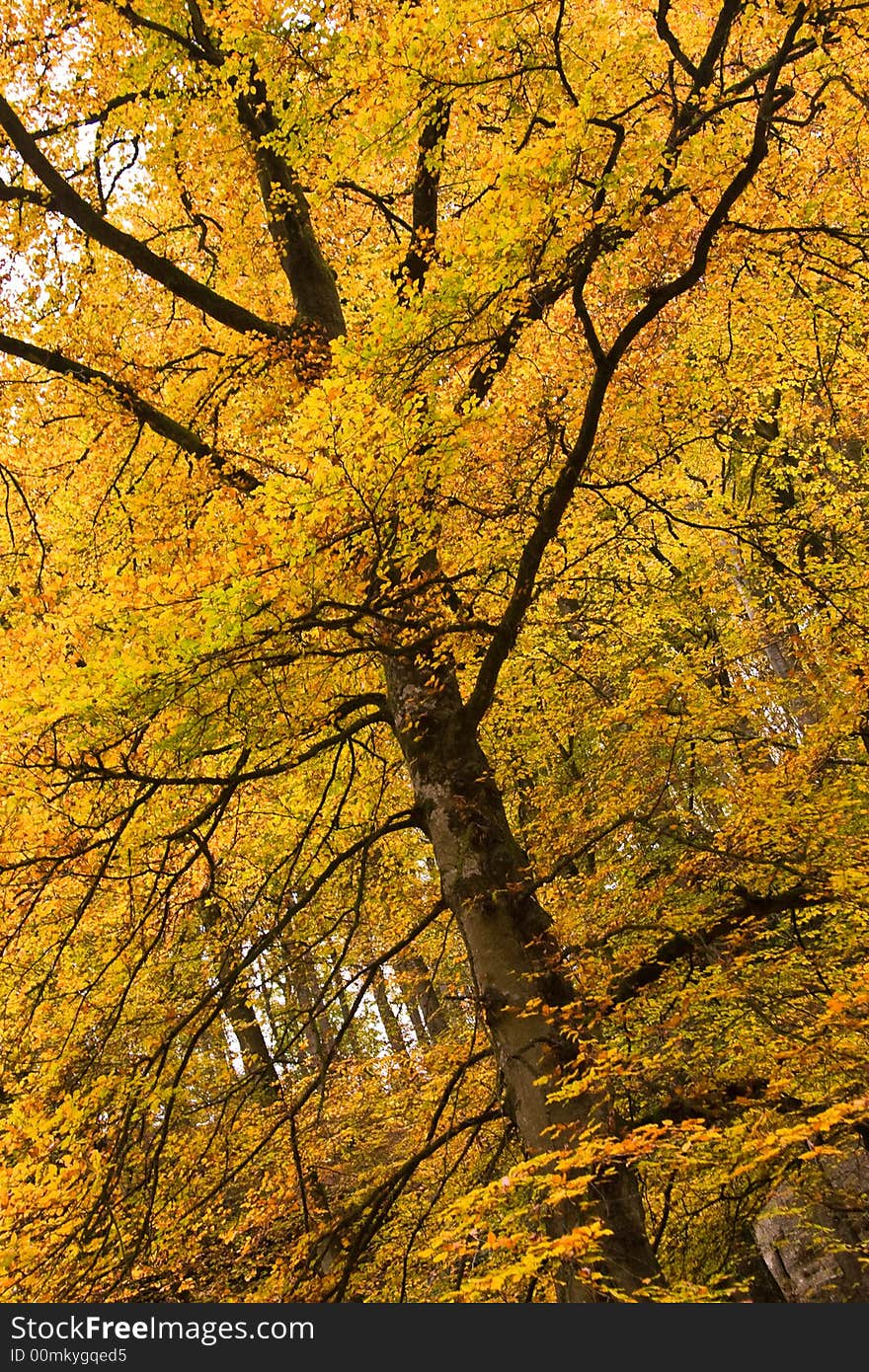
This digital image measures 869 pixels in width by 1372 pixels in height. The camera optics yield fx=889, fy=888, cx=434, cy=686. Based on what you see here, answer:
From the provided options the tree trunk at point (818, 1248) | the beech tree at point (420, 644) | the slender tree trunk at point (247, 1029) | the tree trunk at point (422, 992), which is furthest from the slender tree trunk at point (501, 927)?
the tree trunk at point (422, 992)

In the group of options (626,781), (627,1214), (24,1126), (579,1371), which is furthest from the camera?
(626,781)

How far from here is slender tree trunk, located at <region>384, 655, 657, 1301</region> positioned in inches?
159

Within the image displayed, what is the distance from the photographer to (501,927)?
4902 mm

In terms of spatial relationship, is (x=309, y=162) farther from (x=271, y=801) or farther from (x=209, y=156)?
(x=271, y=801)

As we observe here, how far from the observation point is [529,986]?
470 cm

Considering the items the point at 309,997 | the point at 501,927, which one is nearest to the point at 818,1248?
the point at 501,927

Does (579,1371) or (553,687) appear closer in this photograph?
(579,1371)

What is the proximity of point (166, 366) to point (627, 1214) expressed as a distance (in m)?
6.27

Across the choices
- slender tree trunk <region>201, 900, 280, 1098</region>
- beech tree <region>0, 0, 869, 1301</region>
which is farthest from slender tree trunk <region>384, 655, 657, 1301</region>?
slender tree trunk <region>201, 900, 280, 1098</region>

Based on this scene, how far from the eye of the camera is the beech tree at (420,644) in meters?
3.98

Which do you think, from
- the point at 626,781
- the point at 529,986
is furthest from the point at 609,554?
→ the point at 529,986

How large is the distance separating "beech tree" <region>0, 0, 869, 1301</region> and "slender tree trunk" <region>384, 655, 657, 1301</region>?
0.03 metres

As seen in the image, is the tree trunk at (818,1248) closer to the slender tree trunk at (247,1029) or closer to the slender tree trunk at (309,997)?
the slender tree trunk at (309,997)

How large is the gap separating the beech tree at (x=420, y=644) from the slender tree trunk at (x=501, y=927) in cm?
3
